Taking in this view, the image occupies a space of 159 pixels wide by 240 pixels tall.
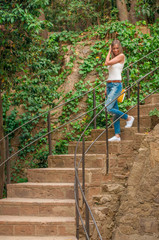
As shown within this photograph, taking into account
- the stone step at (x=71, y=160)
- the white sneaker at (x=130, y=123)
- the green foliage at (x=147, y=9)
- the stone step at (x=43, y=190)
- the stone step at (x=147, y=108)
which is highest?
the green foliage at (x=147, y=9)

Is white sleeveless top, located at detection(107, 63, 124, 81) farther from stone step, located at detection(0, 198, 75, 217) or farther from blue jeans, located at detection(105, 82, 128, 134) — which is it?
stone step, located at detection(0, 198, 75, 217)

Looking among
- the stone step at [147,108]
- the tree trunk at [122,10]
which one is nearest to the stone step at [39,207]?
the stone step at [147,108]

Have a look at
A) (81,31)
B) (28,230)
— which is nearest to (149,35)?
(81,31)

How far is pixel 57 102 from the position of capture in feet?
32.0

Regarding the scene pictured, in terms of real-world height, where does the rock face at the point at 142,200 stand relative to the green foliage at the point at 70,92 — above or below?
below

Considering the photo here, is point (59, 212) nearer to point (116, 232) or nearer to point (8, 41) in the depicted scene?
point (116, 232)

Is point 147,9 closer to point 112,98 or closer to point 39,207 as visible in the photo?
point 112,98

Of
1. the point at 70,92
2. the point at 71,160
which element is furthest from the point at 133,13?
the point at 71,160

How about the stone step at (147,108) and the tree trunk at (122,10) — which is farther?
the tree trunk at (122,10)

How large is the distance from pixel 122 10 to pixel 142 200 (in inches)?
278

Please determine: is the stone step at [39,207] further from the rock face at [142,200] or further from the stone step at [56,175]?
the rock face at [142,200]

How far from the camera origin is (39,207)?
541 centimetres

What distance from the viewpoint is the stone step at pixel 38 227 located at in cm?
503

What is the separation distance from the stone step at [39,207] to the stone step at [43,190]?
171 millimetres
